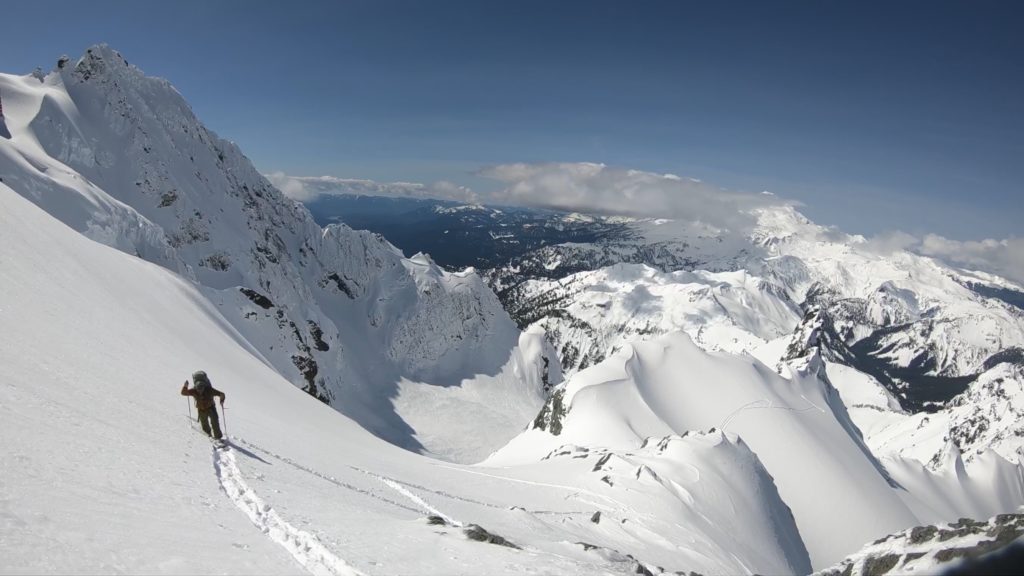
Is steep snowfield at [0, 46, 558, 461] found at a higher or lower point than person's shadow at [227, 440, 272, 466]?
higher

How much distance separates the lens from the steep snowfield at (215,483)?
7.22 meters

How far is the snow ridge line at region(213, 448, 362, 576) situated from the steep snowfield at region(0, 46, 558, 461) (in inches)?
1777

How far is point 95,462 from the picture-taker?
8.70 meters

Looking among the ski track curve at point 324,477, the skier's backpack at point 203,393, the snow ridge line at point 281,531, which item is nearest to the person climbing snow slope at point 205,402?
the skier's backpack at point 203,393

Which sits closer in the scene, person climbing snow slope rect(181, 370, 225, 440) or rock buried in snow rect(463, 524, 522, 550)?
rock buried in snow rect(463, 524, 522, 550)

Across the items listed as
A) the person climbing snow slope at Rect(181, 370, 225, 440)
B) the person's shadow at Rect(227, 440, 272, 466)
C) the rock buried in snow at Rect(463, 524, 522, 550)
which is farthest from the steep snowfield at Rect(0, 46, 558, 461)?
the rock buried in snow at Rect(463, 524, 522, 550)

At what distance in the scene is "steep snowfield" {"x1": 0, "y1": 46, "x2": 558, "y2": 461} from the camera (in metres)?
56.6

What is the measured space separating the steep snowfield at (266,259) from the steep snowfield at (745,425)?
28404 mm

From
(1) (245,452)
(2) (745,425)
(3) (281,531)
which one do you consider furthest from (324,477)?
(2) (745,425)

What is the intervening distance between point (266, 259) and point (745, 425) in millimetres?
79446

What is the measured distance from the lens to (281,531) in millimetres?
8703

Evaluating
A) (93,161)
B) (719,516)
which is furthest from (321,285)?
(719,516)

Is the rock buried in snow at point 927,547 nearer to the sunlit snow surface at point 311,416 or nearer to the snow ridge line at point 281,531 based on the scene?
the sunlit snow surface at point 311,416

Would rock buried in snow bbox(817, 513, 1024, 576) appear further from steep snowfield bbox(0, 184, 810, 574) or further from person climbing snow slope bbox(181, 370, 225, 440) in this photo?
person climbing snow slope bbox(181, 370, 225, 440)
